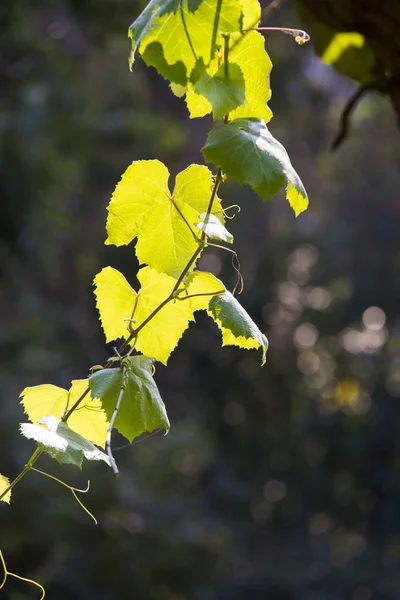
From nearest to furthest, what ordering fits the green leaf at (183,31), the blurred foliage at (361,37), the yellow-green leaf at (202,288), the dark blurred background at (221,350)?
the blurred foliage at (361,37) < the green leaf at (183,31) < the yellow-green leaf at (202,288) < the dark blurred background at (221,350)

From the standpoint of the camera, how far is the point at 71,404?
2.54 ft

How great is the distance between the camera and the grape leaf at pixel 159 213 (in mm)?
740

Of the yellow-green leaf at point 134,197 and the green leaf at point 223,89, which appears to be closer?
the green leaf at point 223,89

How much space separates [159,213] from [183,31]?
0.19m

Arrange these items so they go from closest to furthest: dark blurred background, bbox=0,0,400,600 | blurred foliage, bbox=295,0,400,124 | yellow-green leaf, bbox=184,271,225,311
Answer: blurred foliage, bbox=295,0,400,124
yellow-green leaf, bbox=184,271,225,311
dark blurred background, bbox=0,0,400,600

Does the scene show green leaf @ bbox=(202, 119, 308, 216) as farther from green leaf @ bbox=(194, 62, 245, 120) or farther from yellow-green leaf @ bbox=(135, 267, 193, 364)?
yellow-green leaf @ bbox=(135, 267, 193, 364)

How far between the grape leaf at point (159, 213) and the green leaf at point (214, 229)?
0.05 metres

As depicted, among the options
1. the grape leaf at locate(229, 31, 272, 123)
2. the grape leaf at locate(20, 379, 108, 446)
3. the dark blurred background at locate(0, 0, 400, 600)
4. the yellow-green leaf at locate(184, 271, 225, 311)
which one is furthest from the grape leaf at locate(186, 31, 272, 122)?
the dark blurred background at locate(0, 0, 400, 600)

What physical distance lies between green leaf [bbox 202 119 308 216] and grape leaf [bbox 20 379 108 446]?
243 mm

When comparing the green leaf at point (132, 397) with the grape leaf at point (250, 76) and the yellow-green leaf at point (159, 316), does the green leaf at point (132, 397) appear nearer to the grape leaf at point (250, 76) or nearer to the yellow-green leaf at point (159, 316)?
the yellow-green leaf at point (159, 316)

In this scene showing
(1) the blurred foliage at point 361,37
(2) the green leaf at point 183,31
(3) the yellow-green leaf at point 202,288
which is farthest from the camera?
(3) the yellow-green leaf at point 202,288

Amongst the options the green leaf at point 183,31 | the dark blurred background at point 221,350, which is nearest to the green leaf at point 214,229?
the green leaf at point 183,31

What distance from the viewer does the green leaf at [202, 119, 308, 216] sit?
25.5 inches

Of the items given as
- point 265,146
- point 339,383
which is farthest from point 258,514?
point 265,146
